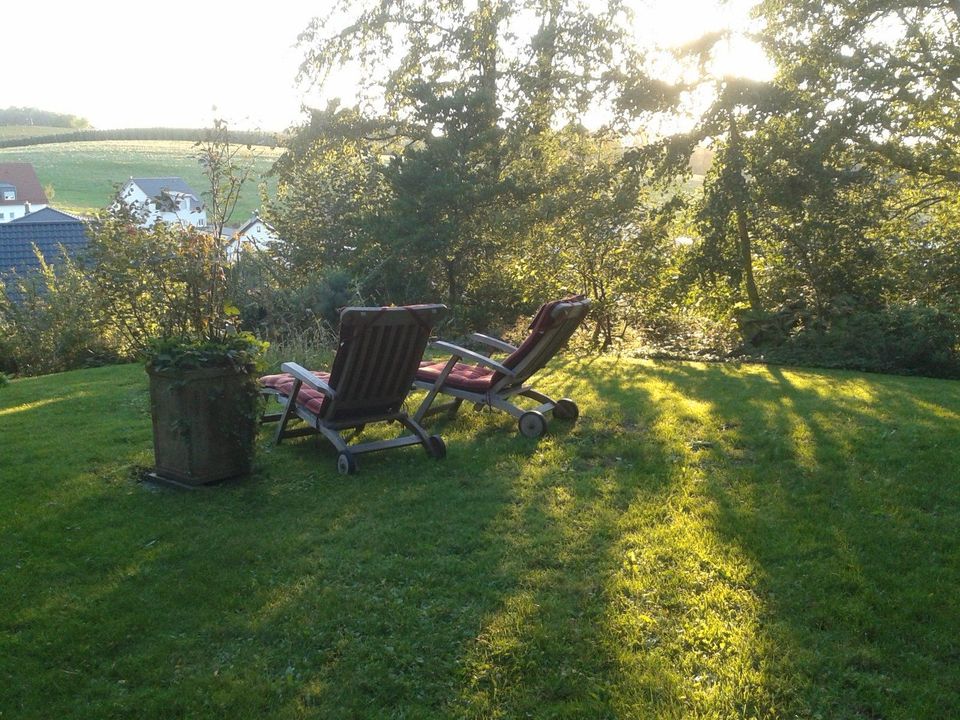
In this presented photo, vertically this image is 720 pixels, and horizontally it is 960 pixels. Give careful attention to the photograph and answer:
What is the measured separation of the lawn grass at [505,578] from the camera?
2.69 meters

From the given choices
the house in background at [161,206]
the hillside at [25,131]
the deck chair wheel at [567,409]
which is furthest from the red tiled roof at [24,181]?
the deck chair wheel at [567,409]

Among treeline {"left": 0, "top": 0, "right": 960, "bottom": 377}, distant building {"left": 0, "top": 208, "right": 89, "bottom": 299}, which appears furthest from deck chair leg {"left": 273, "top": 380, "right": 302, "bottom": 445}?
distant building {"left": 0, "top": 208, "right": 89, "bottom": 299}

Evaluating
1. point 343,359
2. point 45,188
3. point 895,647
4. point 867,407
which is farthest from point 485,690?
point 45,188

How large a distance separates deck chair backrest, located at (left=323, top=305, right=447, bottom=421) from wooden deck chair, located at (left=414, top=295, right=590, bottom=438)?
556 millimetres

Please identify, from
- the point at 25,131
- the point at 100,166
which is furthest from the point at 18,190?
the point at 25,131

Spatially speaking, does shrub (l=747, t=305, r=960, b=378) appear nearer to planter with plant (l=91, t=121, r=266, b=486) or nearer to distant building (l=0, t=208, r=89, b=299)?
planter with plant (l=91, t=121, r=266, b=486)

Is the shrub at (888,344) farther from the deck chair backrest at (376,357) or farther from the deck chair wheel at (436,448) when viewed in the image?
the deck chair backrest at (376,357)

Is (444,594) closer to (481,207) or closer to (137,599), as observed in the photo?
(137,599)

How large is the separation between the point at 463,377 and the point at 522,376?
21.7 inches

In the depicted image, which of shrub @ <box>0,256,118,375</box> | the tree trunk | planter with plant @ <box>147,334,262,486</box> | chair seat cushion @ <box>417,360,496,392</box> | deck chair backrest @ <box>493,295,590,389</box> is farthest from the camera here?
the tree trunk

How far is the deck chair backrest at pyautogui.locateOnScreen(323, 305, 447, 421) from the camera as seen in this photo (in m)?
5.14

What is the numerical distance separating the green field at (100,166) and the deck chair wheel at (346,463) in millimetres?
52327

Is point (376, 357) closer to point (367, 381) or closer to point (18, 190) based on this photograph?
point (367, 381)

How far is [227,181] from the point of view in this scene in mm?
5781
